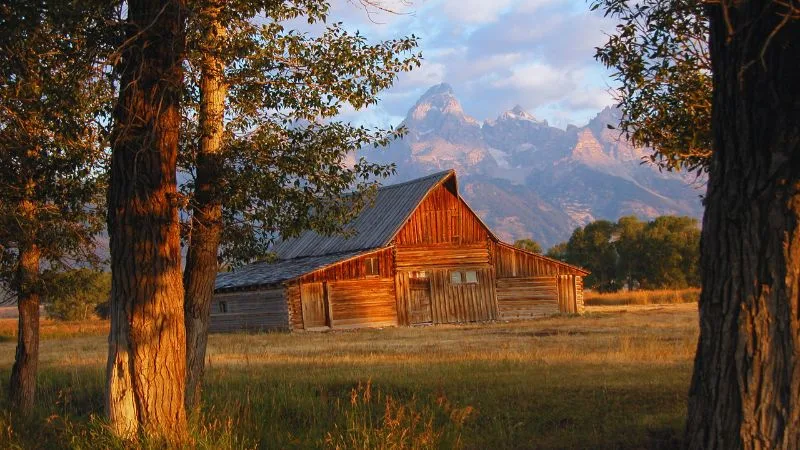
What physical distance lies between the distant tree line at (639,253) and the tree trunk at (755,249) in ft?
240

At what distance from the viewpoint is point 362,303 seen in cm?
4084

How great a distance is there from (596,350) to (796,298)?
13716mm

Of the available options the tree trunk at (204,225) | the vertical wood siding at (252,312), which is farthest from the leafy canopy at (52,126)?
the vertical wood siding at (252,312)

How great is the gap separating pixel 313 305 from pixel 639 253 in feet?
159

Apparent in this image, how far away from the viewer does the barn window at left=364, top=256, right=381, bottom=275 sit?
41375 mm

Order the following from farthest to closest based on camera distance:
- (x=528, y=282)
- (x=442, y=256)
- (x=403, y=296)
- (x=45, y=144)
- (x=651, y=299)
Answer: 1. (x=651, y=299)
2. (x=528, y=282)
3. (x=442, y=256)
4. (x=403, y=296)
5. (x=45, y=144)

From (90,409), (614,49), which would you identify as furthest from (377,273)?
(614,49)

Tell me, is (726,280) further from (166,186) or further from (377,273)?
(377,273)

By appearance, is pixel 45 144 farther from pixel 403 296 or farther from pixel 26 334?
pixel 403 296

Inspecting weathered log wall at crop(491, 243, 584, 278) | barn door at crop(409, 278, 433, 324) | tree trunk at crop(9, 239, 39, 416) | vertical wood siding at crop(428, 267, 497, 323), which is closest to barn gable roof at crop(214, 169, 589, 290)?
weathered log wall at crop(491, 243, 584, 278)

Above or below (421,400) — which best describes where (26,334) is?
above

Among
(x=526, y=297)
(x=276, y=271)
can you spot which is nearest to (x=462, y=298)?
(x=526, y=297)

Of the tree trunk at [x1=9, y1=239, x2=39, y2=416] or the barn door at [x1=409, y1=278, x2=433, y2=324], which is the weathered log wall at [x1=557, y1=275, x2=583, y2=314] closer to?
the barn door at [x1=409, y1=278, x2=433, y2=324]

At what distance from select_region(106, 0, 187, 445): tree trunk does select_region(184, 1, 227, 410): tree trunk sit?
2.14 meters
